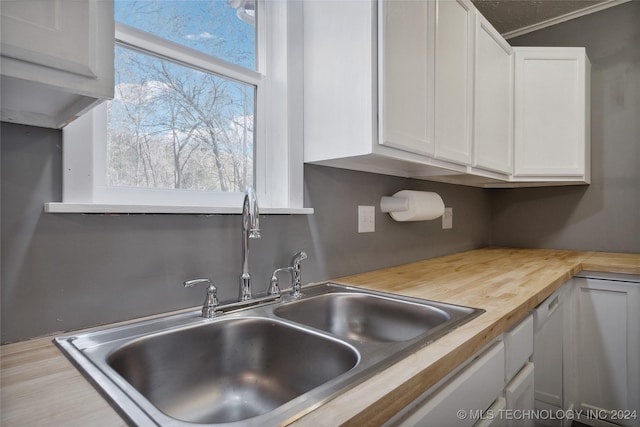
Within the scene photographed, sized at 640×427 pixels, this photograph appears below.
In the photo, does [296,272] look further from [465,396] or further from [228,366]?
[465,396]

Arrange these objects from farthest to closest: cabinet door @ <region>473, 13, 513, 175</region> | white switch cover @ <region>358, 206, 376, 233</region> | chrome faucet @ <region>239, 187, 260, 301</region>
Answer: cabinet door @ <region>473, 13, 513, 175</region> < white switch cover @ <region>358, 206, 376, 233</region> < chrome faucet @ <region>239, 187, 260, 301</region>

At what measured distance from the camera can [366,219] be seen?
4.95ft

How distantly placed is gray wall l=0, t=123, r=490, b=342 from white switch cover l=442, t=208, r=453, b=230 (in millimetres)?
976

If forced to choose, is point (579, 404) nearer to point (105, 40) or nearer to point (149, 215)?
point (149, 215)

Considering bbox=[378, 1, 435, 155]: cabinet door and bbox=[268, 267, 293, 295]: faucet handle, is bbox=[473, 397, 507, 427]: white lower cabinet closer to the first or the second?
bbox=[268, 267, 293, 295]: faucet handle

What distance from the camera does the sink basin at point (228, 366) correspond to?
0.72 m

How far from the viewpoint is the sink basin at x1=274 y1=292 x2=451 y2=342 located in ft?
3.33

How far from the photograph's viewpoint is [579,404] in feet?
5.53

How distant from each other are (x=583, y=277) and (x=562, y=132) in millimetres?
858

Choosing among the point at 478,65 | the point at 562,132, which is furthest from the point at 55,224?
the point at 562,132

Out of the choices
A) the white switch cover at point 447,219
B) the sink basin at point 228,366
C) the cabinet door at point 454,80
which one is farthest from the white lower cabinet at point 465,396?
the white switch cover at point 447,219

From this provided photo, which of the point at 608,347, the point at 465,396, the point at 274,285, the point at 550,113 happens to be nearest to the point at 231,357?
the point at 274,285

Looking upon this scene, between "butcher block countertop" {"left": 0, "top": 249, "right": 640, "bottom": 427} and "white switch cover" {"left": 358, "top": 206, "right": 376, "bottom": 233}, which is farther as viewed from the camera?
"white switch cover" {"left": 358, "top": 206, "right": 376, "bottom": 233}

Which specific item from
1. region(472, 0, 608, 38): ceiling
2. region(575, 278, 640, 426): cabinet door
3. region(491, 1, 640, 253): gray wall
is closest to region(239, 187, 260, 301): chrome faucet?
region(575, 278, 640, 426): cabinet door
